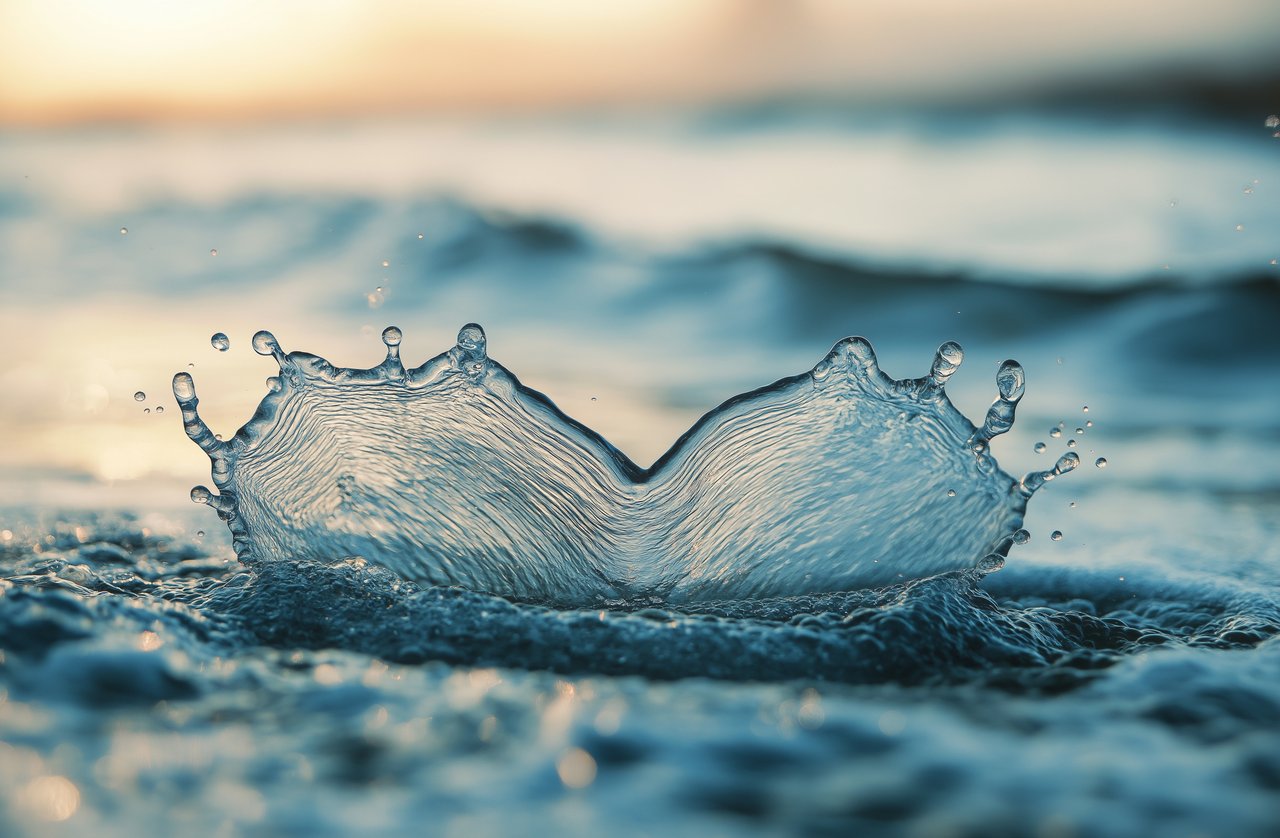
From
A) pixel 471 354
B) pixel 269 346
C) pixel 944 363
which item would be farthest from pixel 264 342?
pixel 944 363

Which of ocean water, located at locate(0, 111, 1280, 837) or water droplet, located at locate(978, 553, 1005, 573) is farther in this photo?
water droplet, located at locate(978, 553, 1005, 573)

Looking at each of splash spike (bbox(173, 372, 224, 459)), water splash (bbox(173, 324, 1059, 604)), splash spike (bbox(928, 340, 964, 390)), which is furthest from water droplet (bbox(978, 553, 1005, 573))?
splash spike (bbox(173, 372, 224, 459))

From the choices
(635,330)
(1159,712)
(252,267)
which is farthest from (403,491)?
(252,267)

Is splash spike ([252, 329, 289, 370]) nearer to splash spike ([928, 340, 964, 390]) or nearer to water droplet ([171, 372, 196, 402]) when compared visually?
water droplet ([171, 372, 196, 402])

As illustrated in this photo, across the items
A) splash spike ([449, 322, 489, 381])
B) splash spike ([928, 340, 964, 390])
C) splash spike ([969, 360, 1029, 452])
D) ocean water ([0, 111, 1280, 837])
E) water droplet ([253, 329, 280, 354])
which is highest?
water droplet ([253, 329, 280, 354])

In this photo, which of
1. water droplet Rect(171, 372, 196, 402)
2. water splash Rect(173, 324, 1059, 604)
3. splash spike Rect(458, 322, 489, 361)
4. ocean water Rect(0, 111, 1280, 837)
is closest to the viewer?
ocean water Rect(0, 111, 1280, 837)

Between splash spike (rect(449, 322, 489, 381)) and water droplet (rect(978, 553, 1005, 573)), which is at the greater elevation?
splash spike (rect(449, 322, 489, 381))

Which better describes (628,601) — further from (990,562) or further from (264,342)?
(264,342)

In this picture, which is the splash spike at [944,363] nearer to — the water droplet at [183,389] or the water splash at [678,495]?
the water splash at [678,495]

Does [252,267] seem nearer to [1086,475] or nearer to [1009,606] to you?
[1086,475]
